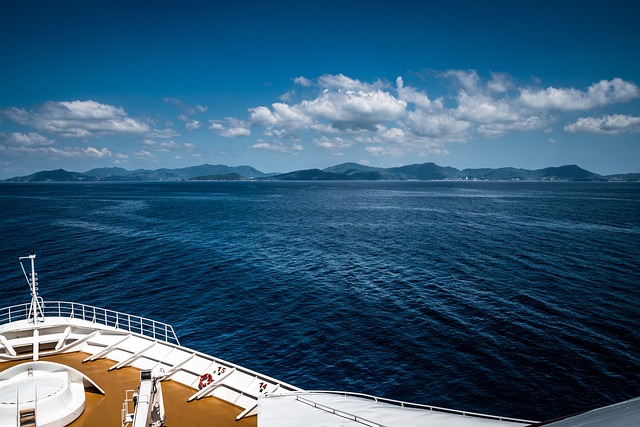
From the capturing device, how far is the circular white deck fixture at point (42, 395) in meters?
16.9

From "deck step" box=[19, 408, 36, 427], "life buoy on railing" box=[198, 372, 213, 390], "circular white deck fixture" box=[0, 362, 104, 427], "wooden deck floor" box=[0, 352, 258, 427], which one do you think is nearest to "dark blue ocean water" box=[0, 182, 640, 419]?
"life buoy on railing" box=[198, 372, 213, 390]

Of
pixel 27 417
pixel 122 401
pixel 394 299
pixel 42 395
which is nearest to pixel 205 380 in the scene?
pixel 122 401

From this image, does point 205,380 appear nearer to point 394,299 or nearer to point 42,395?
point 42,395

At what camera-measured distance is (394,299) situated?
51812 mm

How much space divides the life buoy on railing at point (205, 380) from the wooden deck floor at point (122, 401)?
2.48ft

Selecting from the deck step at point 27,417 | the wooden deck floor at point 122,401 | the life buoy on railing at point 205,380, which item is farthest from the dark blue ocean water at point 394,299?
the deck step at point 27,417

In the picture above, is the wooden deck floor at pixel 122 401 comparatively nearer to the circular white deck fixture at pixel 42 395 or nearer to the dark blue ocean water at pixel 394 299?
the circular white deck fixture at pixel 42 395

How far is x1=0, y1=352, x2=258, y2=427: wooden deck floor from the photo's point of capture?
18.4 m

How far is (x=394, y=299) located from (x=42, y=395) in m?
41.5

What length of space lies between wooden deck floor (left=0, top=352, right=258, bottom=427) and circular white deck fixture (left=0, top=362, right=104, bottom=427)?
68 centimetres

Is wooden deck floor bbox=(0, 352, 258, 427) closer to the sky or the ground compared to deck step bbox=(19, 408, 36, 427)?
closer to the ground

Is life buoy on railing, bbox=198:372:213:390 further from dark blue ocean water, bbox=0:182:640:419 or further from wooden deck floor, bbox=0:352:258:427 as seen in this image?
dark blue ocean water, bbox=0:182:640:419

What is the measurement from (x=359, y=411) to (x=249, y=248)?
69.2 metres

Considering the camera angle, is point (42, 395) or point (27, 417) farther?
point (42, 395)
